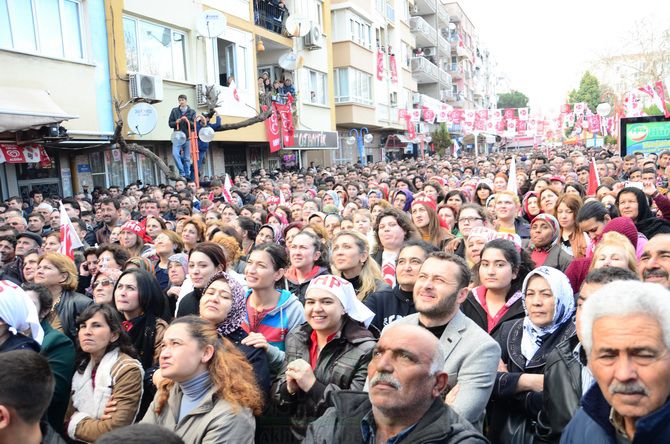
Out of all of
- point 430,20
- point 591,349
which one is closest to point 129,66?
point 591,349

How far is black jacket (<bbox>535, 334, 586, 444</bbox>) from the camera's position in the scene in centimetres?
278

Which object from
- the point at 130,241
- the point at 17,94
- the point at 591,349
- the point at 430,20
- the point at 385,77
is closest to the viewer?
the point at 591,349

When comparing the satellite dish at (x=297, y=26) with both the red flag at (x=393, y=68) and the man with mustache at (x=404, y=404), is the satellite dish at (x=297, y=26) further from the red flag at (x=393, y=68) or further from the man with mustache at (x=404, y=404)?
the man with mustache at (x=404, y=404)

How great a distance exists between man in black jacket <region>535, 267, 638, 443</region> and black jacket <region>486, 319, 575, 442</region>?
0.47ft

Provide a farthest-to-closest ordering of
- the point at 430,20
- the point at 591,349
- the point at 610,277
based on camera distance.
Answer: the point at 430,20 < the point at 610,277 < the point at 591,349

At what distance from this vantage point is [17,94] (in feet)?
36.4

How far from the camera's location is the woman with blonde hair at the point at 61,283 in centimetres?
502

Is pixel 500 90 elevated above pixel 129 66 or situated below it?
above

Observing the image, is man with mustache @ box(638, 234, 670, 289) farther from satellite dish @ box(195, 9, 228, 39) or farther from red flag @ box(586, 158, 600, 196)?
satellite dish @ box(195, 9, 228, 39)

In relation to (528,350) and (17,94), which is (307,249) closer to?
(528,350)

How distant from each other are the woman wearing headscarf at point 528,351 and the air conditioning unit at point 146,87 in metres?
12.7

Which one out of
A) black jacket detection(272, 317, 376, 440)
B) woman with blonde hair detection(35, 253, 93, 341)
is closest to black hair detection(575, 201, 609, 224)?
black jacket detection(272, 317, 376, 440)

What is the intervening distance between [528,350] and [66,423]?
299 centimetres

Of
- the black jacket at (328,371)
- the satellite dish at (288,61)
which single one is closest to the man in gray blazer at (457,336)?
the black jacket at (328,371)
